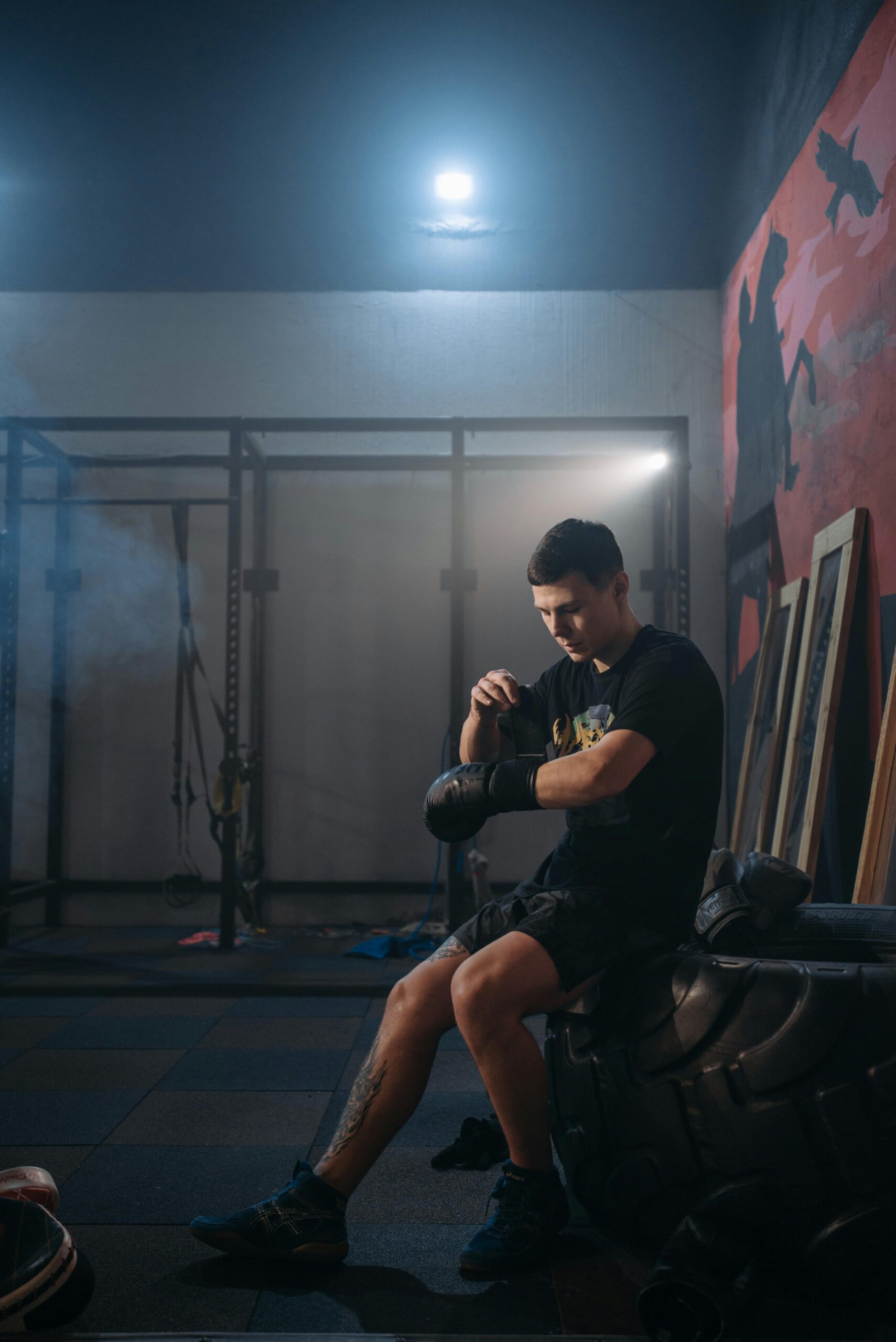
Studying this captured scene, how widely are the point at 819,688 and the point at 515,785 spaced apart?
1.78 m

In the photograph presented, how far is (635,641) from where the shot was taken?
1669 millimetres

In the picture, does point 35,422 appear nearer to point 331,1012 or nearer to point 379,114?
point 379,114

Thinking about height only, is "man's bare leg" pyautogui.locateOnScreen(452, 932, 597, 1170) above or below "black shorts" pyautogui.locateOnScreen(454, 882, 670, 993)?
below

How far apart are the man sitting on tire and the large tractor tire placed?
8cm

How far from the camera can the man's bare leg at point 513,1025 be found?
54.9 inches

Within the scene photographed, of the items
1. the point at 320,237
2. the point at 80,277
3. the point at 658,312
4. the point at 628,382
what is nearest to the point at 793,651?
the point at 628,382

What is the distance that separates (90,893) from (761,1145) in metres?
3.95

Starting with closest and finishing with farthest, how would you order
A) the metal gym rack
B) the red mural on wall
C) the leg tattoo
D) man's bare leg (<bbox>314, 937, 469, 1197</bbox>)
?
man's bare leg (<bbox>314, 937, 469, 1197</bbox>)
the leg tattoo
the red mural on wall
the metal gym rack

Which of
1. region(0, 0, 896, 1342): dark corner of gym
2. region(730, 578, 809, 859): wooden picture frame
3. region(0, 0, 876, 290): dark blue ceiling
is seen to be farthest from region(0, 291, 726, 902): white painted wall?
region(730, 578, 809, 859): wooden picture frame

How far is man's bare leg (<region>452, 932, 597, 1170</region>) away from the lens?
1395mm

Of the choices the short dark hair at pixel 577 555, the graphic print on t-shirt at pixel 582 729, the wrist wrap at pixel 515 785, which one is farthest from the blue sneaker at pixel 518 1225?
the short dark hair at pixel 577 555

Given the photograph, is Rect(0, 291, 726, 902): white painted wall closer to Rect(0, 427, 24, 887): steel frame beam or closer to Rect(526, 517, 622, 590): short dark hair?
Rect(0, 427, 24, 887): steel frame beam

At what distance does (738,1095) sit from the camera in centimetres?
127

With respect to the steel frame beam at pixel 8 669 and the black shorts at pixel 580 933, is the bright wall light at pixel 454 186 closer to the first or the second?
the steel frame beam at pixel 8 669
